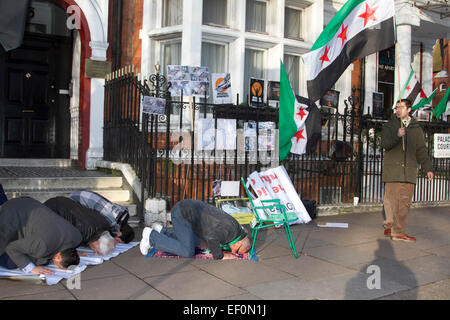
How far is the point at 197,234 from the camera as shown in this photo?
5.27m

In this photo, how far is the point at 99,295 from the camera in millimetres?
3859

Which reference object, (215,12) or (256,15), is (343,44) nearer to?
(215,12)

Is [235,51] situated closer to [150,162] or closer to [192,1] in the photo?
[192,1]

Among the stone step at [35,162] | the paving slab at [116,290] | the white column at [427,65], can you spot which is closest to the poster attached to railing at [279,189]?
the paving slab at [116,290]

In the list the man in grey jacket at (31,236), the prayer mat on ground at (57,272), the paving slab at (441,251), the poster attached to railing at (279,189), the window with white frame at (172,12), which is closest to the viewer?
the prayer mat on ground at (57,272)

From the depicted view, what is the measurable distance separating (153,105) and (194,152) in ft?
4.94

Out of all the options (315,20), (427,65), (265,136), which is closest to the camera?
(265,136)

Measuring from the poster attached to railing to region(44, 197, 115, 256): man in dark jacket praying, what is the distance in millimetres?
2780

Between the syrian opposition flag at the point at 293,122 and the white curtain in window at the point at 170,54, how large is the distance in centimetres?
307

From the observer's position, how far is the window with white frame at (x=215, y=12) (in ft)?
30.4

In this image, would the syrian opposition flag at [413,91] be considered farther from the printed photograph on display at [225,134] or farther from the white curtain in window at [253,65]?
the printed photograph on display at [225,134]

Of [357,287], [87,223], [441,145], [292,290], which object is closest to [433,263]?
[357,287]

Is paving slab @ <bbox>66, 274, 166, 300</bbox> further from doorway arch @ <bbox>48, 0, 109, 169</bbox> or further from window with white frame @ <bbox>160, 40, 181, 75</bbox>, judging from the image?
window with white frame @ <bbox>160, 40, 181, 75</bbox>

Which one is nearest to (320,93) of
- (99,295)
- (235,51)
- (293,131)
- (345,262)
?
(293,131)
